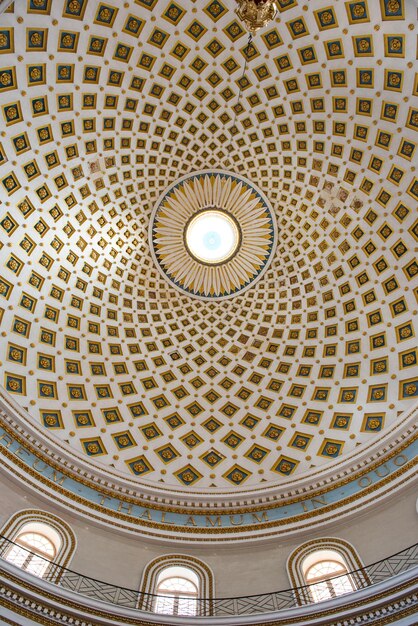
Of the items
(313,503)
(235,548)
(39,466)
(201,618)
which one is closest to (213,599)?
(201,618)

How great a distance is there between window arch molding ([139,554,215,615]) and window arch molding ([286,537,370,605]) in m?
2.56

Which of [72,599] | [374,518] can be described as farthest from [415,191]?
[72,599]

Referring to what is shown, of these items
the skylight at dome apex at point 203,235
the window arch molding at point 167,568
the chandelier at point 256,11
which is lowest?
the window arch molding at point 167,568

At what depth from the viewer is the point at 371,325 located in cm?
2145

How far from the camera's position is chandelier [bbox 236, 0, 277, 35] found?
15.0m

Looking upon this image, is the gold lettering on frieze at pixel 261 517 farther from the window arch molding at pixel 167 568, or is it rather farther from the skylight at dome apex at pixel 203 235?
the window arch molding at pixel 167 568

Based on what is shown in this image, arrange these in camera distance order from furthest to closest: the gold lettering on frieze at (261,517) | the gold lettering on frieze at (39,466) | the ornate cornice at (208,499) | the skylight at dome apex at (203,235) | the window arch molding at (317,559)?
1. the skylight at dome apex at (203,235)
2. the gold lettering on frieze at (261,517)
3. the gold lettering on frieze at (39,466)
4. the ornate cornice at (208,499)
5. the window arch molding at (317,559)

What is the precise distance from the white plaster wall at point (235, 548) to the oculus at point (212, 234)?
37.6ft

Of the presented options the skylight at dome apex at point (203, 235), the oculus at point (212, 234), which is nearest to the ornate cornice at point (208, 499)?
the skylight at dome apex at point (203, 235)

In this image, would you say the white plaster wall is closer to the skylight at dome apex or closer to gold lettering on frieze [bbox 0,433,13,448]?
gold lettering on frieze [bbox 0,433,13,448]

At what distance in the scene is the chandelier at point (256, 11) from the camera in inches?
591

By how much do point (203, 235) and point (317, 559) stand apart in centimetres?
1494

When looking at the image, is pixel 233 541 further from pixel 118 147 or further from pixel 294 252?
pixel 118 147

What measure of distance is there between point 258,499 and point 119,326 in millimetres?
9587
